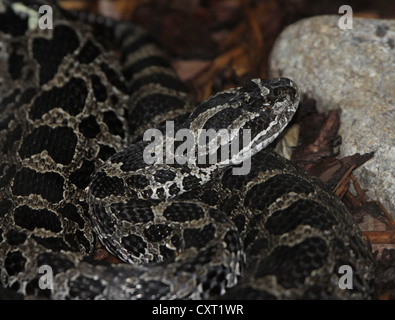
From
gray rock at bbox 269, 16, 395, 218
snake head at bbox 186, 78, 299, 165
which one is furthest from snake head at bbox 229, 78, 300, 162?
gray rock at bbox 269, 16, 395, 218

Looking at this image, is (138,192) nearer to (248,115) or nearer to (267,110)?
(248,115)

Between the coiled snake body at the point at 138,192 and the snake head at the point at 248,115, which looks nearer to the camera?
the coiled snake body at the point at 138,192

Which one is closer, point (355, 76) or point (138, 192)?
point (138, 192)

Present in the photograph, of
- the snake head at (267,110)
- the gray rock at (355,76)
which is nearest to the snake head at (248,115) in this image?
the snake head at (267,110)

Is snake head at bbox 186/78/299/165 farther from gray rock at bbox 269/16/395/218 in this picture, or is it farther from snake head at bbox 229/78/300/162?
gray rock at bbox 269/16/395/218

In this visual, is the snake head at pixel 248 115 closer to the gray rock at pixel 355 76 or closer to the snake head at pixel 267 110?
the snake head at pixel 267 110

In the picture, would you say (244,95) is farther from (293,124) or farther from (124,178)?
(124,178)

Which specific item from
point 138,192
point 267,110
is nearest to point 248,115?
point 267,110
